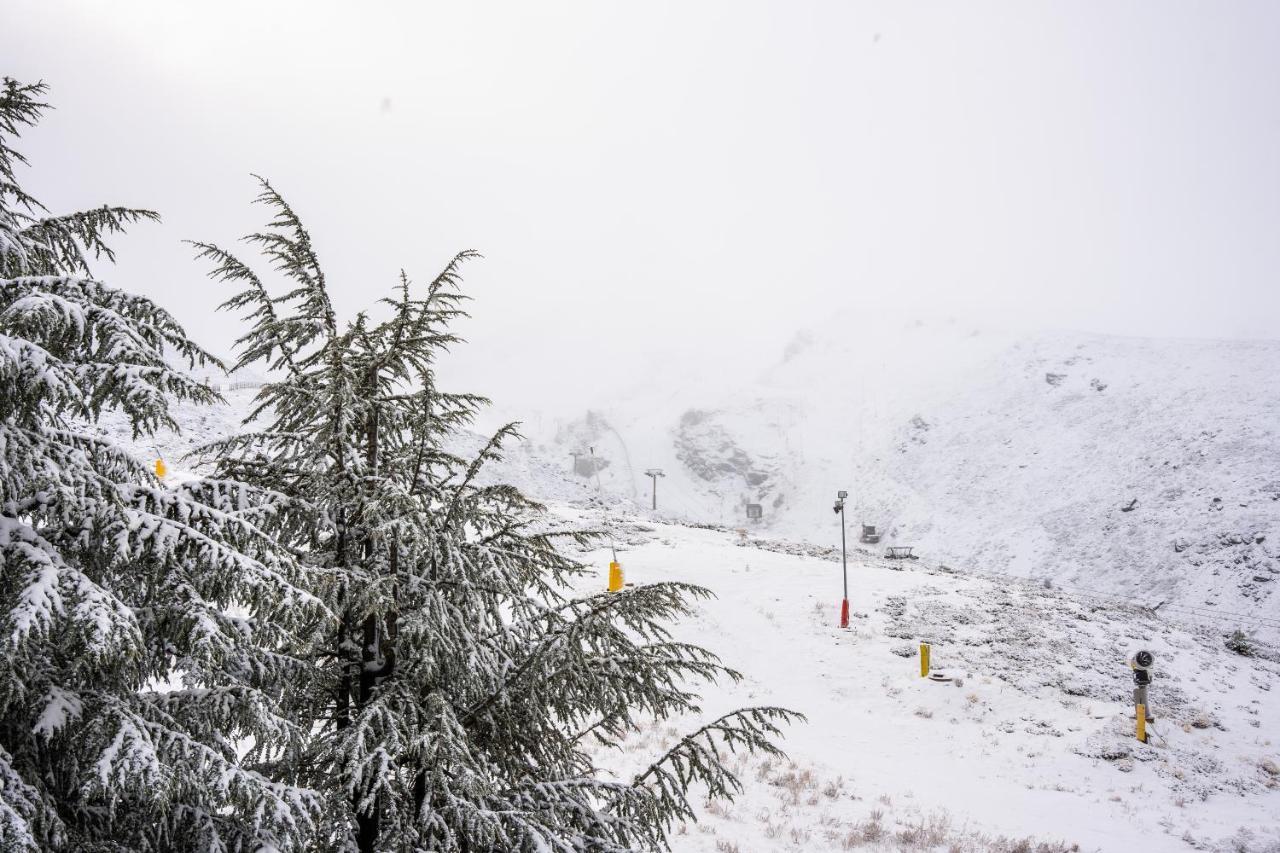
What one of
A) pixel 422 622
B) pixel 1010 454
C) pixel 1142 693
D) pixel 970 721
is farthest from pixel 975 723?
pixel 1010 454

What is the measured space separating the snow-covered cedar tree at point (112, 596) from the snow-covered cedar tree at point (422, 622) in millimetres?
561

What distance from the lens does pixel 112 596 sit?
3338mm

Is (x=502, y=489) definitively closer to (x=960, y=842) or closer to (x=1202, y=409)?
(x=960, y=842)

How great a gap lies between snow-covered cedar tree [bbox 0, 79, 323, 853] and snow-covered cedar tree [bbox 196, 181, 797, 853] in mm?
561

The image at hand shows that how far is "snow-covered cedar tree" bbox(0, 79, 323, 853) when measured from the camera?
3238 mm

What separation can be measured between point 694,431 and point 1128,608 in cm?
5813

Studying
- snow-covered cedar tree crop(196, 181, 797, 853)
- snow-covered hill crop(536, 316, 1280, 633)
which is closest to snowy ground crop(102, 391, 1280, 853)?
snow-covered cedar tree crop(196, 181, 797, 853)

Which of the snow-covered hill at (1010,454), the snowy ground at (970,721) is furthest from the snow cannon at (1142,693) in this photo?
the snow-covered hill at (1010,454)

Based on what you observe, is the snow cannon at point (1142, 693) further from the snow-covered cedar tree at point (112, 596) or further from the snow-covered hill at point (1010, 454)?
the snow-covered hill at point (1010, 454)

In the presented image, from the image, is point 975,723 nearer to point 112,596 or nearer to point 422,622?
point 422,622

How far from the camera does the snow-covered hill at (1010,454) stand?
41.3 m

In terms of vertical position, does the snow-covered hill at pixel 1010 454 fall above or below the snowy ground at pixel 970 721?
above

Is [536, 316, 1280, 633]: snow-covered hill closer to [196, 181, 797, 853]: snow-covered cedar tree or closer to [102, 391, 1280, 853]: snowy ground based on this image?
[102, 391, 1280, 853]: snowy ground

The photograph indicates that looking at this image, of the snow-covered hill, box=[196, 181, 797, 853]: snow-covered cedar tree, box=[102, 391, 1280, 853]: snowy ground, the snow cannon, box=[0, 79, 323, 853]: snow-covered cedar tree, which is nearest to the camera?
box=[0, 79, 323, 853]: snow-covered cedar tree
